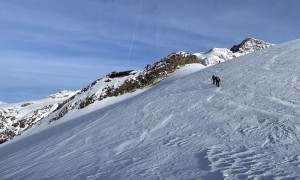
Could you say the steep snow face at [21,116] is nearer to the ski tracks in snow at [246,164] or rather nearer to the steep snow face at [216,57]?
the steep snow face at [216,57]

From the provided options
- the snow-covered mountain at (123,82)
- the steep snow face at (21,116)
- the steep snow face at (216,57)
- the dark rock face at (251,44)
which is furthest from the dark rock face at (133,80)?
the dark rock face at (251,44)

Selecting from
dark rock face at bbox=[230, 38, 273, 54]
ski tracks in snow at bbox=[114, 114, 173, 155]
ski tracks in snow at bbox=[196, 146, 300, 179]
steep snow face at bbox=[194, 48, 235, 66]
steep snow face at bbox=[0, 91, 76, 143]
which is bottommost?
ski tracks in snow at bbox=[196, 146, 300, 179]

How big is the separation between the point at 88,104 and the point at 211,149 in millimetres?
33023

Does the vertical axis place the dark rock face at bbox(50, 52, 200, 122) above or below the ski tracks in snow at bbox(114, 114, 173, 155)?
above

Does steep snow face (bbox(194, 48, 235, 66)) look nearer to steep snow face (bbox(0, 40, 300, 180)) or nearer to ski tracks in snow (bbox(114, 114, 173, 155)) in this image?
steep snow face (bbox(0, 40, 300, 180))

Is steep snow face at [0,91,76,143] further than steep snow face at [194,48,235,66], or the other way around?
steep snow face at [194,48,235,66]

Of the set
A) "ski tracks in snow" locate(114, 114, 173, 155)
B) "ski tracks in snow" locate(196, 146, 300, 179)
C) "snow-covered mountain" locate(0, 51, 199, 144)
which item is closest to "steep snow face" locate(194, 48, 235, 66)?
"snow-covered mountain" locate(0, 51, 199, 144)

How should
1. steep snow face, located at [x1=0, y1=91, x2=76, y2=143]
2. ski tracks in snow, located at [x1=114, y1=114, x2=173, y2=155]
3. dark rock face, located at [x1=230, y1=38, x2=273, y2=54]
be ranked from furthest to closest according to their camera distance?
dark rock face, located at [x1=230, y1=38, x2=273, y2=54]
steep snow face, located at [x1=0, y1=91, x2=76, y2=143]
ski tracks in snow, located at [x1=114, y1=114, x2=173, y2=155]

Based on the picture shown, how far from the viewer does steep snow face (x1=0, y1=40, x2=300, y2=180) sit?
45.0 ft

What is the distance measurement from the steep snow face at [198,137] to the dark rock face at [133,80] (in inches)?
581

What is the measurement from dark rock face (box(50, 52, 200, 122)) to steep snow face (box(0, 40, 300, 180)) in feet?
48.4

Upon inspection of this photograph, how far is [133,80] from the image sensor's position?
51.3 meters

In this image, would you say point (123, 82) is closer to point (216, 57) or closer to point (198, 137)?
point (198, 137)

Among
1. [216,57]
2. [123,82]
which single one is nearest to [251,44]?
[216,57]
